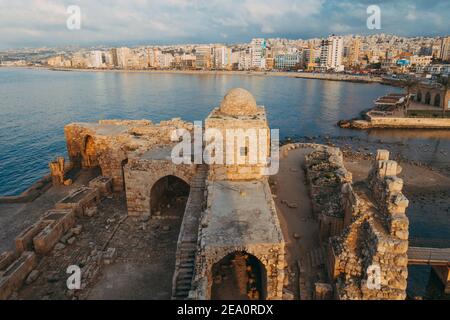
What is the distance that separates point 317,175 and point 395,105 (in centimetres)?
4649

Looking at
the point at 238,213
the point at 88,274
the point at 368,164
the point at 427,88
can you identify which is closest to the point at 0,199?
the point at 88,274

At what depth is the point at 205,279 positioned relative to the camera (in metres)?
10.7

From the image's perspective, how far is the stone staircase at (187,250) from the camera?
468 inches

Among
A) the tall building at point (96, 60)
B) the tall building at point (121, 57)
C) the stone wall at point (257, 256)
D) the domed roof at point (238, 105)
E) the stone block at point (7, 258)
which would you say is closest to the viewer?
the stone wall at point (257, 256)

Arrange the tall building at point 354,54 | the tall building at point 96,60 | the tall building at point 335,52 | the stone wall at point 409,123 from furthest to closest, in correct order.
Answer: the tall building at point 96,60
the tall building at point 354,54
the tall building at point 335,52
the stone wall at point 409,123

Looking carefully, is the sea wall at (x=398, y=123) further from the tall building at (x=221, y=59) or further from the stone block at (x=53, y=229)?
the tall building at (x=221, y=59)

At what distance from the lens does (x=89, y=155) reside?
86.0ft

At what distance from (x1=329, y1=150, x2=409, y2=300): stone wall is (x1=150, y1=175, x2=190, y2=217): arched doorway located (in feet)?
28.7

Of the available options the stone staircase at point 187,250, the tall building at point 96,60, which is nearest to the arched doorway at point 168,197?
the stone staircase at point 187,250

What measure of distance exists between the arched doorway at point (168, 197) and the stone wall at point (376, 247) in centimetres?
875

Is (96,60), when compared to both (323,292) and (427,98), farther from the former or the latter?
(323,292)

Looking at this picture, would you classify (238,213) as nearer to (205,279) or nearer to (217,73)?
(205,279)

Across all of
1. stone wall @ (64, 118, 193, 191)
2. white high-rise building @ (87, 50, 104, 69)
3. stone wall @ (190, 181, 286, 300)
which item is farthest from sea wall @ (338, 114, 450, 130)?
white high-rise building @ (87, 50, 104, 69)

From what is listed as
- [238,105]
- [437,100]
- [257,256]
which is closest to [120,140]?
[238,105]
